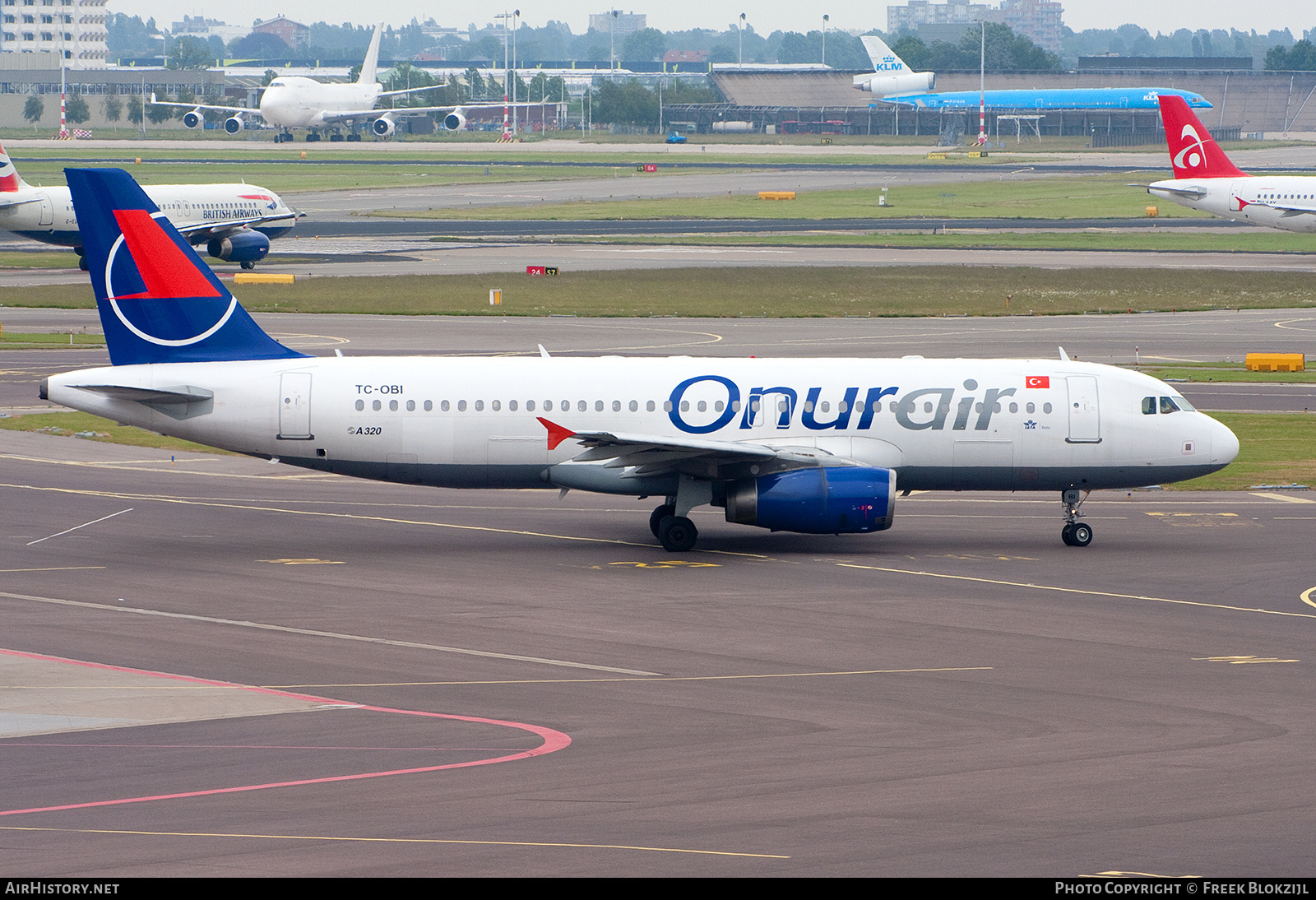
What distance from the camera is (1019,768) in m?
20.2

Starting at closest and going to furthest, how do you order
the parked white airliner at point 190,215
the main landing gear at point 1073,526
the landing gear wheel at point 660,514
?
the landing gear wheel at point 660,514
the main landing gear at point 1073,526
the parked white airliner at point 190,215

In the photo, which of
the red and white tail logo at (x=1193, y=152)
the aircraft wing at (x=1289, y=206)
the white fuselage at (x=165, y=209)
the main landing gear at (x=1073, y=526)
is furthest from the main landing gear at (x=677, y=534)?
the aircraft wing at (x=1289, y=206)

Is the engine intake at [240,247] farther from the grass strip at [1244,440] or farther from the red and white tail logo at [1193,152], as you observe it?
the red and white tail logo at [1193,152]

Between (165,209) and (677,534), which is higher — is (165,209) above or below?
above

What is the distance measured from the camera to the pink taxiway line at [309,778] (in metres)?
18.7

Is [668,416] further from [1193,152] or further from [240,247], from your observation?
[1193,152]

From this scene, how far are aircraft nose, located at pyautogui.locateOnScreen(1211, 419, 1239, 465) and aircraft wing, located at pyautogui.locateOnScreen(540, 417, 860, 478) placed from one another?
344 inches

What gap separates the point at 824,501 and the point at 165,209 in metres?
66.6

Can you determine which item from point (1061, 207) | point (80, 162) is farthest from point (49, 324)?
point (80, 162)

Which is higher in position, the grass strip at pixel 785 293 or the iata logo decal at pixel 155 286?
the iata logo decal at pixel 155 286

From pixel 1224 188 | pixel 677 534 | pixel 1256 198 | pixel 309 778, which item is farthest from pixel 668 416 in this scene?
pixel 1256 198

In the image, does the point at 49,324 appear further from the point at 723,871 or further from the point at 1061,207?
the point at 1061,207

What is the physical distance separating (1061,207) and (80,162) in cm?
10409

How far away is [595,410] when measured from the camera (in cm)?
3672
